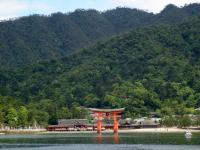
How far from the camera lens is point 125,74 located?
132750mm

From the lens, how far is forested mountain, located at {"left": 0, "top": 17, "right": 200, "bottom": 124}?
110375 mm

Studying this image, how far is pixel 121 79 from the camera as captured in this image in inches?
5084

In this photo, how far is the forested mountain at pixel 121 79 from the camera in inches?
4345

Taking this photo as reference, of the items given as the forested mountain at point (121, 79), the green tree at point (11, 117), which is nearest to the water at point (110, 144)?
the green tree at point (11, 117)

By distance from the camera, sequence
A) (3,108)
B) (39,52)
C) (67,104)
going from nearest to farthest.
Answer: (3,108)
(67,104)
(39,52)

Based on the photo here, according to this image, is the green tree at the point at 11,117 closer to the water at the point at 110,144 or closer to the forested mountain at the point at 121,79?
the forested mountain at the point at 121,79

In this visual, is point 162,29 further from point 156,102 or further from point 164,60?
point 156,102

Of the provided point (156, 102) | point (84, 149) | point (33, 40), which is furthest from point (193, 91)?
point (33, 40)

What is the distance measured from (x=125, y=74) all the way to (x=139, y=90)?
1868cm

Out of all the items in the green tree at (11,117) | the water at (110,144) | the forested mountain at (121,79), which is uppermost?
the forested mountain at (121,79)

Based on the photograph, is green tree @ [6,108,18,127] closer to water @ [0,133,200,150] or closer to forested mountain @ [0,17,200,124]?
forested mountain @ [0,17,200,124]

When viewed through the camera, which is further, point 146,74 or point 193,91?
point 146,74

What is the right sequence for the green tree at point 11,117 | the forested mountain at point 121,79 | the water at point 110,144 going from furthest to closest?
1. the forested mountain at point 121,79
2. the green tree at point 11,117
3. the water at point 110,144

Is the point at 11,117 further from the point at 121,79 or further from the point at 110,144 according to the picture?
the point at 110,144
